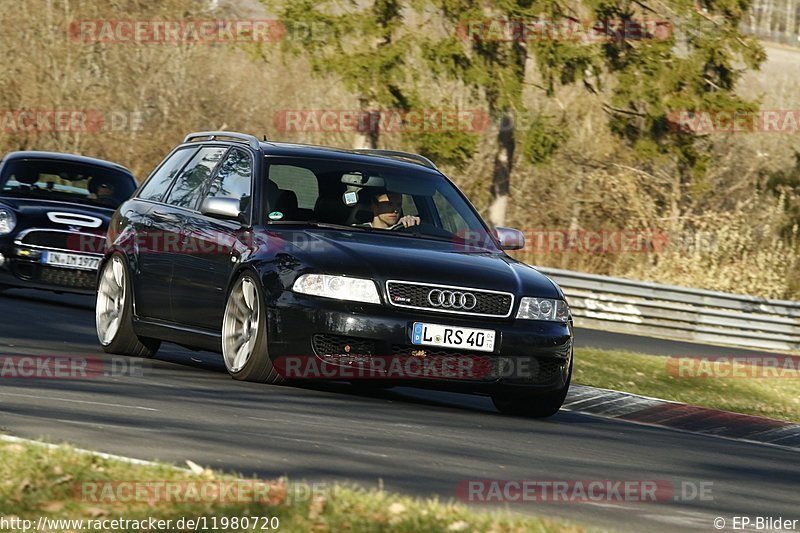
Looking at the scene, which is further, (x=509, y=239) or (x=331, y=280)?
(x=509, y=239)

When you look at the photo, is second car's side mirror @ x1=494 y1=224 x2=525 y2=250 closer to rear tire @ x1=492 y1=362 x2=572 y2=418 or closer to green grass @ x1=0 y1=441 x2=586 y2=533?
rear tire @ x1=492 y1=362 x2=572 y2=418

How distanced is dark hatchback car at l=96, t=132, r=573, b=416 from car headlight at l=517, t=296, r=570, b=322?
11 millimetres

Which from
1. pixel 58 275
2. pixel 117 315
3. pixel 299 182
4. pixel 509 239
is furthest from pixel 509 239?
pixel 58 275

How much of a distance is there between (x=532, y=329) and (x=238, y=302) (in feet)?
6.31

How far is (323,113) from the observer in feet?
135

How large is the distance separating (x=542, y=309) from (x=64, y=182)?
9.18 metres

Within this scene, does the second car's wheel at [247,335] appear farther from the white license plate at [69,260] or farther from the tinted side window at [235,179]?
the white license plate at [69,260]

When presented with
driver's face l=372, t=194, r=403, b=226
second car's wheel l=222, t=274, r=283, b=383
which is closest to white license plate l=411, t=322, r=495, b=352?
second car's wheel l=222, t=274, r=283, b=383

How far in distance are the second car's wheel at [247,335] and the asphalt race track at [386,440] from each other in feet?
0.34

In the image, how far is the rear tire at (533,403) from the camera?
10.7 metres

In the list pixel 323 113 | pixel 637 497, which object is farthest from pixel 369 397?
pixel 323 113

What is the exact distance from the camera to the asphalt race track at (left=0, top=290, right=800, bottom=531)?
23.1ft

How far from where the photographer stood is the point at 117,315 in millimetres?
12242

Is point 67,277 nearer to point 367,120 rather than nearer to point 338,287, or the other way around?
point 338,287
